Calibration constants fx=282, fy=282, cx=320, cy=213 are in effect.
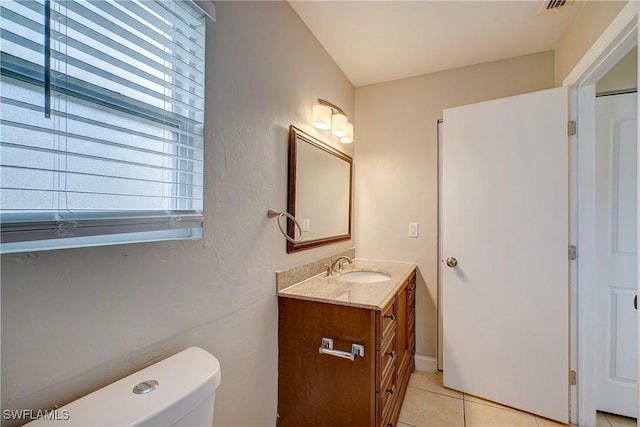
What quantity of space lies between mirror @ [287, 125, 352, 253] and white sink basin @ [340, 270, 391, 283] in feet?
0.88

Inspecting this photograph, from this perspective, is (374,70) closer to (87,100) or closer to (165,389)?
(87,100)

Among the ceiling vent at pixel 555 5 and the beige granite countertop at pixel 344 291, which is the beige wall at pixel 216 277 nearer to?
the beige granite countertop at pixel 344 291

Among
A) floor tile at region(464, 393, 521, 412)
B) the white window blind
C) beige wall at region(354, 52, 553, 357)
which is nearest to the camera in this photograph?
the white window blind

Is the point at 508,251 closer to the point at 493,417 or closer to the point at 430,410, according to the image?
the point at 493,417

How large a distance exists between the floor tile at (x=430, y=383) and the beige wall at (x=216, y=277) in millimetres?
1192

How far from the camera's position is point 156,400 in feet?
2.24

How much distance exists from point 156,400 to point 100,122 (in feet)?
2.38

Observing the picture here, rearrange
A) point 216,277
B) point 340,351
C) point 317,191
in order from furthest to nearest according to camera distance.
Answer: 1. point 317,191
2. point 340,351
3. point 216,277

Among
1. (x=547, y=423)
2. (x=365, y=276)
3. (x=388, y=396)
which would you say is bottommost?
(x=547, y=423)

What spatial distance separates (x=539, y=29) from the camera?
1751mm

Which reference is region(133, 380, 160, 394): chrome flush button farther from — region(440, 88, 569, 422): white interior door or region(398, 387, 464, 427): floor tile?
region(440, 88, 569, 422): white interior door

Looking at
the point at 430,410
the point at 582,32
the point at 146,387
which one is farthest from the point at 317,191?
the point at 582,32

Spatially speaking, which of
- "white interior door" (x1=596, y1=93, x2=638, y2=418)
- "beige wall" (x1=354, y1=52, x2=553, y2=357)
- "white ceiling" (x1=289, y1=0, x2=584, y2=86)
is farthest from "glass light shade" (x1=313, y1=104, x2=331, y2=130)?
"white interior door" (x1=596, y1=93, x2=638, y2=418)

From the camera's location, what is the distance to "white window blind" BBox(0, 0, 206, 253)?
0.61 meters
